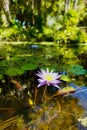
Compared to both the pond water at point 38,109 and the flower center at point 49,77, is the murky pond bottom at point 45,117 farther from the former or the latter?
the flower center at point 49,77

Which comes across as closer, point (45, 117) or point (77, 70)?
point (45, 117)

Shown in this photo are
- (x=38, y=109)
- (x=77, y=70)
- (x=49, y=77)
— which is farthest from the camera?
(x=77, y=70)

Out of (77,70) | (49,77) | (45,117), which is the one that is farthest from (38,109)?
(77,70)

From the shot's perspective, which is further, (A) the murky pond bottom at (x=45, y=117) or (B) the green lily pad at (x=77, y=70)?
(B) the green lily pad at (x=77, y=70)

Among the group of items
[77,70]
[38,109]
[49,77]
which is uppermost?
[49,77]

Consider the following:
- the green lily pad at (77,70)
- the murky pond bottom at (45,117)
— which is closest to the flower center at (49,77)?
the murky pond bottom at (45,117)

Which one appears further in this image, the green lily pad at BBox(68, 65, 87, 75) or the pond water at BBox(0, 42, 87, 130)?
the green lily pad at BBox(68, 65, 87, 75)

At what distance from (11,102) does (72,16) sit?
6786 millimetres

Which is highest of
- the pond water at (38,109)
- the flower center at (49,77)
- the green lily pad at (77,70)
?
the flower center at (49,77)

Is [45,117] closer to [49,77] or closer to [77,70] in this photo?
[49,77]

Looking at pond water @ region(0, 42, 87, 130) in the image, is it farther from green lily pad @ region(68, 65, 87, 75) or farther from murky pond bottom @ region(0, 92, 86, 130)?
green lily pad @ region(68, 65, 87, 75)

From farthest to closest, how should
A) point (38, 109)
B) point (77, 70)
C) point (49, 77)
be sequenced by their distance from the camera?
point (77, 70), point (38, 109), point (49, 77)

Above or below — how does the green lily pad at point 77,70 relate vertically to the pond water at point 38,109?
below

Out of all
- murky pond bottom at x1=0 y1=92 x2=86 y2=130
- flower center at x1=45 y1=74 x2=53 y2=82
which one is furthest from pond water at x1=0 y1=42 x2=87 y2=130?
flower center at x1=45 y1=74 x2=53 y2=82
